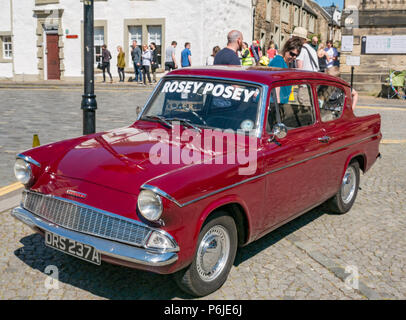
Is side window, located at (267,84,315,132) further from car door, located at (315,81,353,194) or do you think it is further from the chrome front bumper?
the chrome front bumper

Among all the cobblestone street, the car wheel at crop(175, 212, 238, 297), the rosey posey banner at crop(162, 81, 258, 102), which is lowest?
the cobblestone street

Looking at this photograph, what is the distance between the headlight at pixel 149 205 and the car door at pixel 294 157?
1.22 metres

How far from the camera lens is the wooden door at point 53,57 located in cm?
2689

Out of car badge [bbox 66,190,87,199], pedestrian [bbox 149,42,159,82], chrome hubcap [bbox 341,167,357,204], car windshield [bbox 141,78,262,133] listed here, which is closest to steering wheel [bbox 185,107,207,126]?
car windshield [bbox 141,78,262,133]

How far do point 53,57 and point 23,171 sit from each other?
24.9 meters

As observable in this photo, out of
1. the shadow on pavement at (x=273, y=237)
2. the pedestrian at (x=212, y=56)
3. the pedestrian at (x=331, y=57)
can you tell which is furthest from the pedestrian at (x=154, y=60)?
the shadow on pavement at (x=273, y=237)

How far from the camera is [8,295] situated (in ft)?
11.8

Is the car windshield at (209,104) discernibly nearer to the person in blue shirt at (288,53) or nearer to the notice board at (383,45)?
the person in blue shirt at (288,53)

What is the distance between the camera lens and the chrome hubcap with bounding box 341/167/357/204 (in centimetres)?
578

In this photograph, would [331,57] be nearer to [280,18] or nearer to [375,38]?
[375,38]

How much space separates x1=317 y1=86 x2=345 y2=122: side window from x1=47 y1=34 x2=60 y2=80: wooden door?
78.7ft

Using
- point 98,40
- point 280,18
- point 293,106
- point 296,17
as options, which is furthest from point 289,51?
point 296,17

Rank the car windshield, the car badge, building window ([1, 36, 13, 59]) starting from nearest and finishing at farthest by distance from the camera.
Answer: the car badge
the car windshield
building window ([1, 36, 13, 59])
